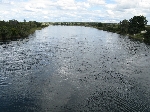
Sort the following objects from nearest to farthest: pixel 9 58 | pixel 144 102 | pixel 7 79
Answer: pixel 144 102 → pixel 7 79 → pixel 9 58

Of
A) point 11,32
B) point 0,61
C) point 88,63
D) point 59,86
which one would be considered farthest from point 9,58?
point 11,32

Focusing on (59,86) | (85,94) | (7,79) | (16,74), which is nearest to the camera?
(85,94)

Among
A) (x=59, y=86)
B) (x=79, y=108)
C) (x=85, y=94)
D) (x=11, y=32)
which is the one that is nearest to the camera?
(x=79, y=108)

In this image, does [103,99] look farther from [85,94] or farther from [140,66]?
[140,66]

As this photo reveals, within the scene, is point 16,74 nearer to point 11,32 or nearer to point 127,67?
point 127,67

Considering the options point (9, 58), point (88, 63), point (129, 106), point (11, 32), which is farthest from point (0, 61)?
point (11, 32)

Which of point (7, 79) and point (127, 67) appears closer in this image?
point (7, 79)

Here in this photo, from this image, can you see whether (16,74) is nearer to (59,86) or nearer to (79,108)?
(59,86)

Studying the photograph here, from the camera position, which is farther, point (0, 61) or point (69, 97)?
point (0, 61)

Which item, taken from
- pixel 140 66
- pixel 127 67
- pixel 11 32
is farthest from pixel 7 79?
pixel 11 32

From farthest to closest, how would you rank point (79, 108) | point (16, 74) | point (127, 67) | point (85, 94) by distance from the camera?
1. point (127, 67)
2. point (16, 74)
3. point (85, 94)
4. point (79, 108)
